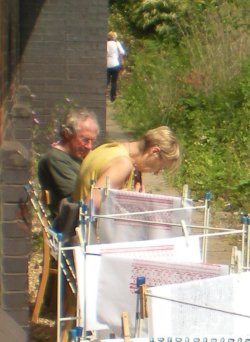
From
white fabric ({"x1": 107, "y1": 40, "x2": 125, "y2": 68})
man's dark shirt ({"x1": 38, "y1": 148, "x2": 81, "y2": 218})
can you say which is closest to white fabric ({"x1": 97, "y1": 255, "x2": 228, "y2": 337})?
man's dark shirt ({"x1": 38, "y1": 148, "x2": 81, "y2": 218})

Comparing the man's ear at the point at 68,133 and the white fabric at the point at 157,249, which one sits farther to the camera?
the man's ear at the point at 68,133

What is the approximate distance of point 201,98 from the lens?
605 inches

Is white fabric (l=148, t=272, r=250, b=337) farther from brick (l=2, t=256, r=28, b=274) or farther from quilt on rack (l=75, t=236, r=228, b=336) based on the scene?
brick (l=2, t=256, r=28, b=274)

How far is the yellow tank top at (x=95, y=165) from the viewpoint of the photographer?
6.28 m

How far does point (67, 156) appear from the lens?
7027 millimetres

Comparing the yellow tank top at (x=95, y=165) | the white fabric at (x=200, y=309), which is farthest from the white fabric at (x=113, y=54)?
the white fabric at (x=200, y=309)

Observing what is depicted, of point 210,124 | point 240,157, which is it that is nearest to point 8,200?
point 240,157

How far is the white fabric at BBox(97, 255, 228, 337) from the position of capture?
4.62 meters

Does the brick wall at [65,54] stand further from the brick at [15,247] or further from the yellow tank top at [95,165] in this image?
the brick at [15,247]

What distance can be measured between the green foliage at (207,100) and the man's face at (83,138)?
429cm

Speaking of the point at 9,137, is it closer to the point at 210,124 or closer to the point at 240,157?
the point at 240,157

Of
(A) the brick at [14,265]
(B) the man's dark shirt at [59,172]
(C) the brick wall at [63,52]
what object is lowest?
(A) the brick at [14,265]

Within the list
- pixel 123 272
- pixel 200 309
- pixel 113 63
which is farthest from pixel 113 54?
pixel 200 309

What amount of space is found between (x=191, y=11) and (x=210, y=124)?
5.15 metres
